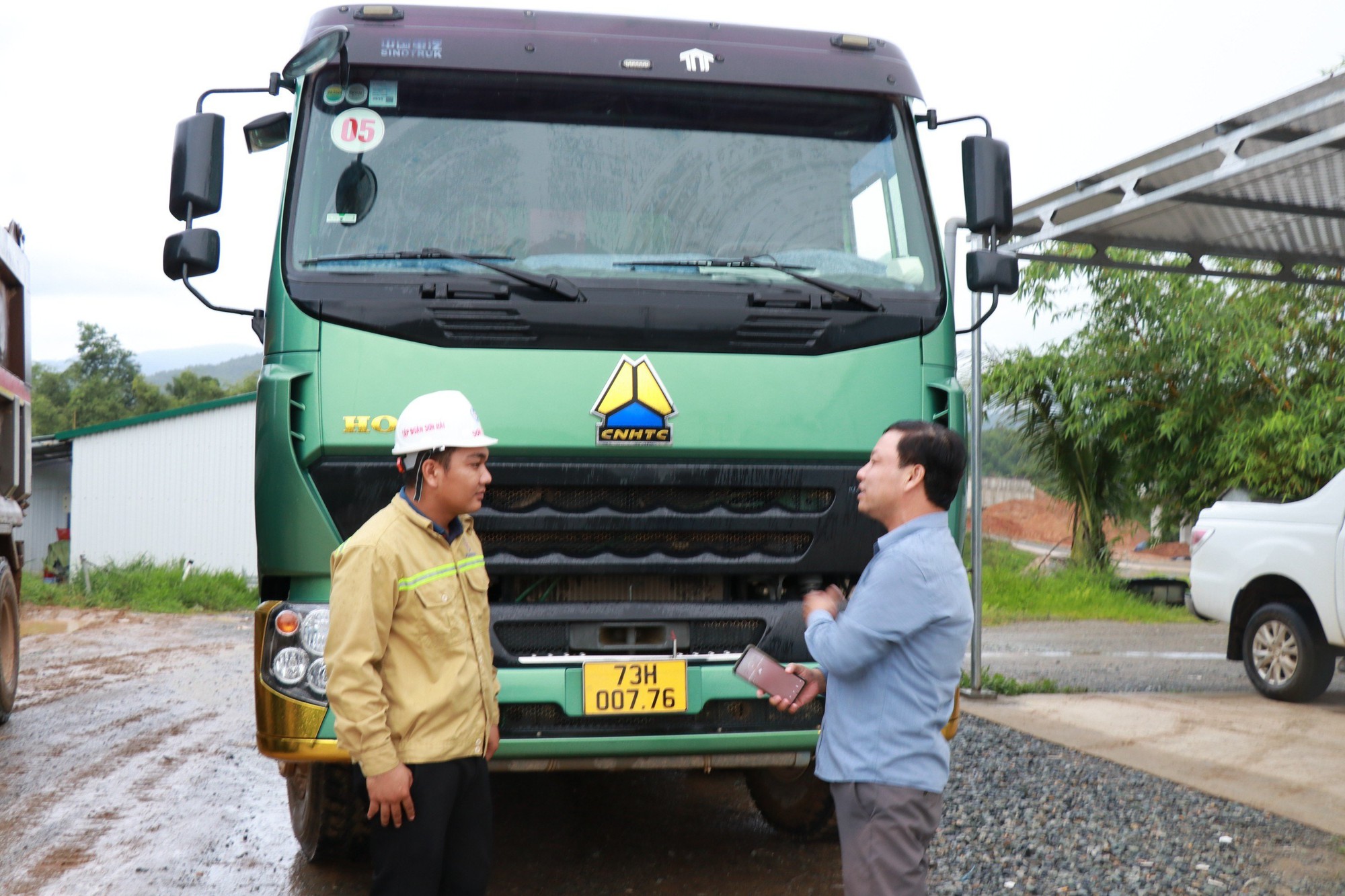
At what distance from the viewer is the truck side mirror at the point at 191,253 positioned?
14.5 ft

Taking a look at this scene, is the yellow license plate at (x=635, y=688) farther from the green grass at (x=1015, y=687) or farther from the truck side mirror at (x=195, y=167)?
the green grass at (x=1015, y=687)

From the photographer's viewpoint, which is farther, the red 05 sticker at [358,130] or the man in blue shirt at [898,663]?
the red 05 sticker at [358,130]

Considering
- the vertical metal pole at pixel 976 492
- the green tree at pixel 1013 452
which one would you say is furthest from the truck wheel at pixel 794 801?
the green tree at pixel 1013 452

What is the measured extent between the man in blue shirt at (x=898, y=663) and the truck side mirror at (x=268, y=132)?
2.65m

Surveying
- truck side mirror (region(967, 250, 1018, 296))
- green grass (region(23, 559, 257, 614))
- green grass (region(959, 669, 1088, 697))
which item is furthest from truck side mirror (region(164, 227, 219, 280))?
green grass (region(23, 559, 257, 614))

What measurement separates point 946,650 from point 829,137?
2.38 meters

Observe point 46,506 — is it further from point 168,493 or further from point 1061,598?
point 1061,598

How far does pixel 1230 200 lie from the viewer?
813 centimetres

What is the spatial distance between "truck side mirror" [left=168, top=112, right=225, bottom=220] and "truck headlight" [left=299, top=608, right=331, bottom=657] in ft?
5.04

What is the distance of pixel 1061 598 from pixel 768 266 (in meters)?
14.6

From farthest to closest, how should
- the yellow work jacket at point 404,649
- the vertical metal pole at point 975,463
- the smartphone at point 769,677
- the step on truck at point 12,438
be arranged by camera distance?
1. the step on truck at point 12,438
2. the vertical metal pole at point 975,463
3. the smartphone at point 769,677
4. the yellow work jacket at point 404,649

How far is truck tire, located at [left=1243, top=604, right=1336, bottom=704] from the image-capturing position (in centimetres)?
880

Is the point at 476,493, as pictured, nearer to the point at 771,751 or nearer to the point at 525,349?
the point at 525,349

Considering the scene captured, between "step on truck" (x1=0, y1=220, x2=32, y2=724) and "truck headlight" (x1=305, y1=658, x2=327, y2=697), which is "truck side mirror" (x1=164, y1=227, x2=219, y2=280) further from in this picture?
"step on truck" (x1=0, y1=220, x2=32, y2=724)
